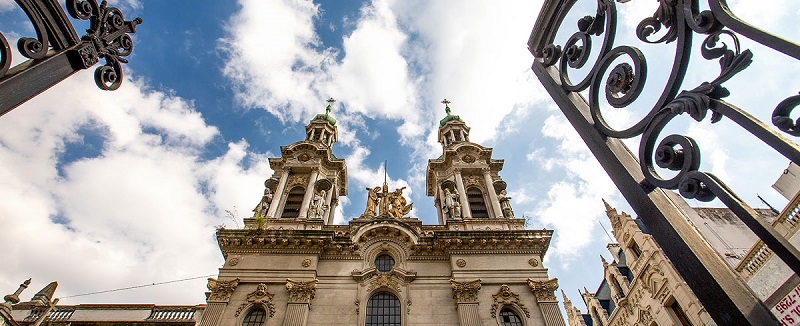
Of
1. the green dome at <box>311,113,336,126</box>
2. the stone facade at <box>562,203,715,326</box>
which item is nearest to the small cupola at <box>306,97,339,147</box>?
the green dome at <box>311,113,336,126</box>

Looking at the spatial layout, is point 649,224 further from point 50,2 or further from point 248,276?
point 248,276

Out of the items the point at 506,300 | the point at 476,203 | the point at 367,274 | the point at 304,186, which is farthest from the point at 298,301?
the point at 476,203

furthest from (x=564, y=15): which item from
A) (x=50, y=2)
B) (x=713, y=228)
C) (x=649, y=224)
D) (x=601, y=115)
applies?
(x=713, y=228)

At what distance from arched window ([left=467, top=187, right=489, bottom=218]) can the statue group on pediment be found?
4087 mm

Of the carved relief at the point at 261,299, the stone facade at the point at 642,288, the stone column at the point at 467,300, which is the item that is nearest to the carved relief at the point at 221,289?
the carved relief at the point at 261,299

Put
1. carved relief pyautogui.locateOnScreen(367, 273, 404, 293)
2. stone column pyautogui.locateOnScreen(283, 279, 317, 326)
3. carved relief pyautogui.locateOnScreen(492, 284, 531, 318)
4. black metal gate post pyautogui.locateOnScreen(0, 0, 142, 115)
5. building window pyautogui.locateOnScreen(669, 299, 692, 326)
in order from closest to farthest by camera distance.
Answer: black metal gate post pyautogui.locateOnScreen(0, 0, 142, 115) < stone column pyautogui.locateOnScreen(283, 279, 317, 326) < carved relief pyautogui.locateOnScreen(492, 284, 531, 318) < carved relief pyautogui.locateOnScreen(367, 273, 404, 293) < building window pyautogui.locateOnScreen(669, 299, 692, 326)

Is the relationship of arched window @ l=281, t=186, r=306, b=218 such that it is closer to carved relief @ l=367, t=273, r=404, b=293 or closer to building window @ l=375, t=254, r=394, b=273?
building window @ l=375, t=254, r=394, b=273

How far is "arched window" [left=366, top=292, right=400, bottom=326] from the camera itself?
18.1m

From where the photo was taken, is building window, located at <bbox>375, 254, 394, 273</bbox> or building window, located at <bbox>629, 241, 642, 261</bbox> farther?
building window, located at <bbox>629, 241, 642, 261</bbox>

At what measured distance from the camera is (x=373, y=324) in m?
18.0

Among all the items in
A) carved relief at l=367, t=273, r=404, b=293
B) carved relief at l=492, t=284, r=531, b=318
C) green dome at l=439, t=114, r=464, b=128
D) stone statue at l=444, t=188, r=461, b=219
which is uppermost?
green dome at l=439, t=114, r=464, b=128

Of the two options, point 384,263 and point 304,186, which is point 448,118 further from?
point 384,263

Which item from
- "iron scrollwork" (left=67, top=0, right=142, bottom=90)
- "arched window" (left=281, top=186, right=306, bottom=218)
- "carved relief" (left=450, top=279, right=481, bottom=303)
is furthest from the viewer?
"arched window" (left=281, top=186, right=306, bottom=218)

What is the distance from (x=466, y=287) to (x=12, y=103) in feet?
58.0
